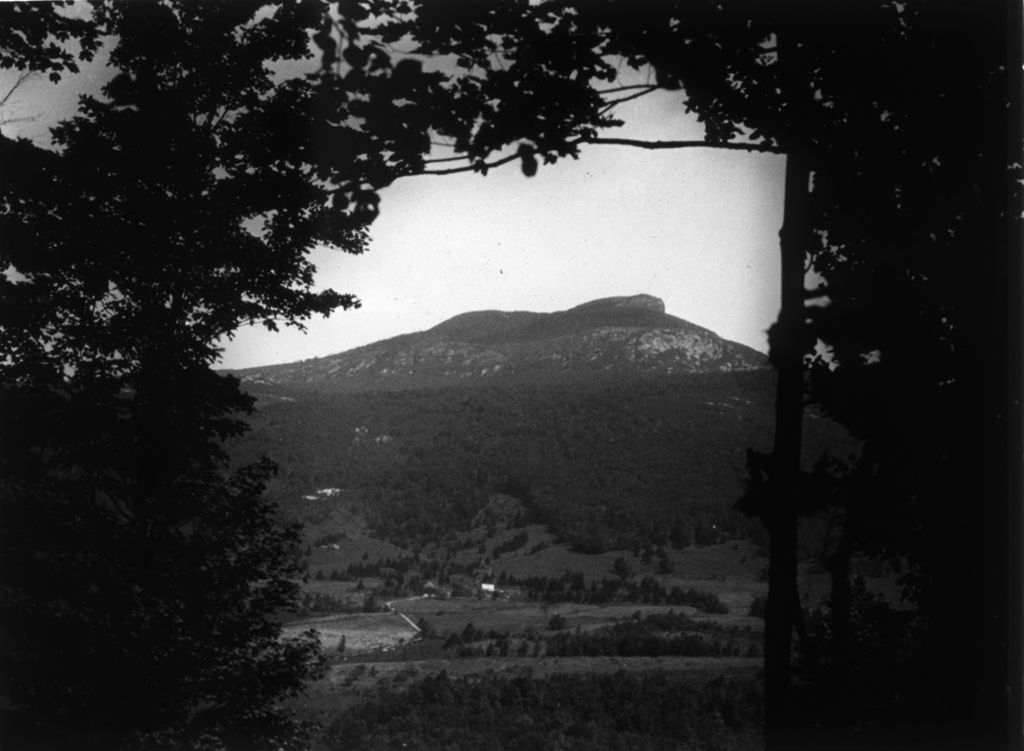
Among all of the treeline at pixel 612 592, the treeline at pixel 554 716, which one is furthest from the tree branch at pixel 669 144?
the treeline at pixel 612 592

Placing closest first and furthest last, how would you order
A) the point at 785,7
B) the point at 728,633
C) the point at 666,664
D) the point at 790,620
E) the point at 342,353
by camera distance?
the point at 790,620
the point at 785,7
the point at 666,664
the point at 728,633
the point at 342,353

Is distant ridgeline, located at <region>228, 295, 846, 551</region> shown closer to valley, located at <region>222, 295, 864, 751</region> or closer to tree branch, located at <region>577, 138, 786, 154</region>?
valley, located at <region>222, 295, 864, 751</region>

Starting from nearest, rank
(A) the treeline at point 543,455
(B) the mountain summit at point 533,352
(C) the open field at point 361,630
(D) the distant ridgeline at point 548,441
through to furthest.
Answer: (C) the open field at point 361,630, (A) the treeline at point 543,455, (D) the distant ridgeline at point 548,441, (B) the mountain summit at point 533,352

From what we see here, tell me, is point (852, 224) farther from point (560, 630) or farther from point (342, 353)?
Result: point (342, 353)

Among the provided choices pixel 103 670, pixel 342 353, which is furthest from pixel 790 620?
pixel 342 353

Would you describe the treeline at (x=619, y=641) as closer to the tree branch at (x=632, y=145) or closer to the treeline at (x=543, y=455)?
the treeline at (x=543, y=455)

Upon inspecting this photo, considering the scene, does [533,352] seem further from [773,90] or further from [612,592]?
[773,90]

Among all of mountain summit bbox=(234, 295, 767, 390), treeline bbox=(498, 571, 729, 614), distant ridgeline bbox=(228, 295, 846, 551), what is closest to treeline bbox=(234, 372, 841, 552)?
distant ridgeline bbox=(228, 295, 846, 551)
